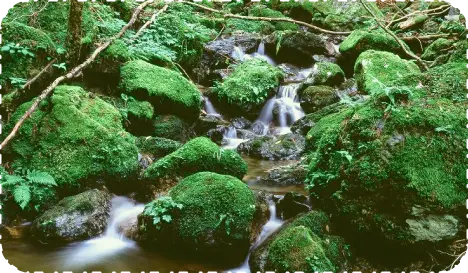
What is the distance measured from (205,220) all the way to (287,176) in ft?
8.74

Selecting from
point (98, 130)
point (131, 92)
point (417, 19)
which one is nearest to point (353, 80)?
point (417, 19)

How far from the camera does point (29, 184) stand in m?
5.58

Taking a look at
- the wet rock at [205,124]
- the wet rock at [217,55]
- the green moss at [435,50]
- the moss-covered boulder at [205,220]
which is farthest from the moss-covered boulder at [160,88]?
the green moss at [435,50]

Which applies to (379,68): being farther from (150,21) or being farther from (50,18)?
(50,18)

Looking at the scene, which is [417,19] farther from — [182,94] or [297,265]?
[297,265]

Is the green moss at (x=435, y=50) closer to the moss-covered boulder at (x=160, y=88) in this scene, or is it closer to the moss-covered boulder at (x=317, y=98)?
the moss-covered boulder at (x=317, y=98)

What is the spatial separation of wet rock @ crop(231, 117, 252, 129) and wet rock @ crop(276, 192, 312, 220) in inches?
181

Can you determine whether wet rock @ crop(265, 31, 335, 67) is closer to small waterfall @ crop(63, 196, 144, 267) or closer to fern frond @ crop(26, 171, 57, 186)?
small waterfall @ crop(63, 196, 144, 267)

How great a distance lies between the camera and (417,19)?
14.0m

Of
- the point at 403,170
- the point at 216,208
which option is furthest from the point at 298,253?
the point at 403,170

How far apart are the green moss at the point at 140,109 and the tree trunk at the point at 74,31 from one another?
A: 134 centimetres

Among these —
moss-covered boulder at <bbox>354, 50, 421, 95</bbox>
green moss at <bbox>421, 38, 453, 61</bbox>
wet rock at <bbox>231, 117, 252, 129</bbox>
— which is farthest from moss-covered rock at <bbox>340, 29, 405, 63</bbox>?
wet rock at <bbox>231, 117, 252, 129</bbox>

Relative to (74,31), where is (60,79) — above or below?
below

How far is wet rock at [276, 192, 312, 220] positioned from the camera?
5.73 meters
